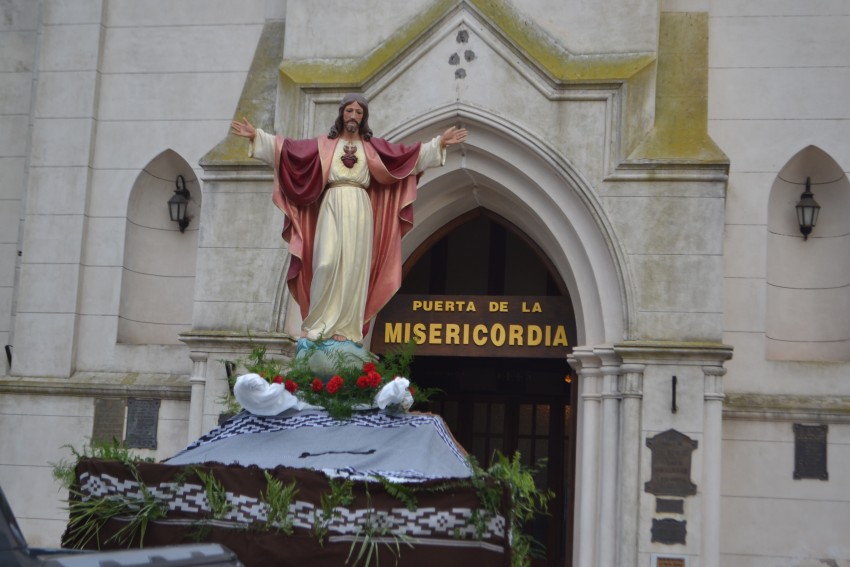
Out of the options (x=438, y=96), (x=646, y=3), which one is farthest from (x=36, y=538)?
(x=646, y=3)

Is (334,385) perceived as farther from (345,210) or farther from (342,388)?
(345,210)

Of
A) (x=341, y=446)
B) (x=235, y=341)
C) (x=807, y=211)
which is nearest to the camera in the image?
(x=341, y=446)

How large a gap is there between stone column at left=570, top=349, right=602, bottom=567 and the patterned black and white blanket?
4.14 metres

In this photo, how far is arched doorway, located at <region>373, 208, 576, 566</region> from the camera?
1486 cm

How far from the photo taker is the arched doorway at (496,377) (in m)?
14.9

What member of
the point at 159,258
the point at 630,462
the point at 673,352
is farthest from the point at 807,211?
the point at 159,258

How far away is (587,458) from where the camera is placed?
36.5 ft

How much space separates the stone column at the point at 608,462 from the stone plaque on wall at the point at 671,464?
40 cm

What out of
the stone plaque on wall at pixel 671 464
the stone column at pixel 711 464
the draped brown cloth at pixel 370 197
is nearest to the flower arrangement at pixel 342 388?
the draped brown cloth at pixel 370 197

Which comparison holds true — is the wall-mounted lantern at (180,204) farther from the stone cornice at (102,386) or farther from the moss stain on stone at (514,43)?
the moss stain on stone at (514,43)

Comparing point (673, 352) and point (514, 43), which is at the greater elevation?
point (514, 43)

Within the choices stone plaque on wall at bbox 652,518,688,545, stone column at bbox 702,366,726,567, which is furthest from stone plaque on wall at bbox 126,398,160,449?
stone column at bbox 702,366,726,567

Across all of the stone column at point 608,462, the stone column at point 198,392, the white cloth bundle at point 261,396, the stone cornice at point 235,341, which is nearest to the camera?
the white cloth bundle at point 261,396

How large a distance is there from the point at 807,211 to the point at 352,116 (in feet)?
18.8
